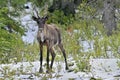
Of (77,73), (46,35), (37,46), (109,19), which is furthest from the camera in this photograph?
(109,19)

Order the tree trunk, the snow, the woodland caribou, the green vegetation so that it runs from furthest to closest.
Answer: the tree trunk < the green vegetation < the woodland caribou < the snow

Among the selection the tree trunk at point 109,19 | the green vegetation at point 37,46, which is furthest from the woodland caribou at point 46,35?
the tree trunk at point 109,19

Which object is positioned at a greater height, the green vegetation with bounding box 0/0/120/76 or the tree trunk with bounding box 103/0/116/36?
the tree trunk with bounding box 103/0/116/36

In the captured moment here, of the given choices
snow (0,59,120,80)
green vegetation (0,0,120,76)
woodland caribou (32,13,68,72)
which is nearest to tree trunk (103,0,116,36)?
green vegetation (0,0,120,76)

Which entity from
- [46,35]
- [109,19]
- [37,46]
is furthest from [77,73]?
[109,19]

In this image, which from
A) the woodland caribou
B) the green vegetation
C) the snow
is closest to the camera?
the snow

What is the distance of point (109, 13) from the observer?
18.3 meters

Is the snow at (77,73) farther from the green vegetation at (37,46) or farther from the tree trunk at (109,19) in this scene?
the tree trunk at (109,19)

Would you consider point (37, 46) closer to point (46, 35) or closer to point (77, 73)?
point (46, 35)

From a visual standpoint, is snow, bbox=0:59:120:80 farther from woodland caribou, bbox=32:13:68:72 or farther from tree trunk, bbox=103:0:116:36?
tree trunk, bbox=103:0:116:36

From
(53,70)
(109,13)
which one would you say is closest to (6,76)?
(53,70)

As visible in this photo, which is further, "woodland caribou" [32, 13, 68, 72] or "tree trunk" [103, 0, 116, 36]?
"tree trunk" [103, 0, 116, 36]

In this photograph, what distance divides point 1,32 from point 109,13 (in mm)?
6879

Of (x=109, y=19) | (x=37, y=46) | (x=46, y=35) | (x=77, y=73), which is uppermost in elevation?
(x=109, y=19)
